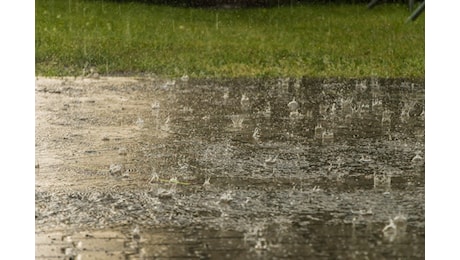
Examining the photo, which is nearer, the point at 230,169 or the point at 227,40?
the point at 230,169

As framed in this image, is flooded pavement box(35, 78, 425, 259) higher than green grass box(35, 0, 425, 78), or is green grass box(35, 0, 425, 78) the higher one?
green grass box(35, 0, 425, 78)

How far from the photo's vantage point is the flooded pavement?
13.2ft

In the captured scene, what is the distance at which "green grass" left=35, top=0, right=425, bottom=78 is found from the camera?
380 inches

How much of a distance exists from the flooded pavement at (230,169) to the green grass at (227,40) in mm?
737

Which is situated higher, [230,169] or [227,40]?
[227,40]

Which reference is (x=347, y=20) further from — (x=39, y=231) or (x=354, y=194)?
(x=39, y=231)

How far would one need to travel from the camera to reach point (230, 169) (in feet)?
18.1

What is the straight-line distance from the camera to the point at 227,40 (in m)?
11.6

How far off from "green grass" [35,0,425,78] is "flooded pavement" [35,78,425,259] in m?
0.74

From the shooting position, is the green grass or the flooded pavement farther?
the green grass

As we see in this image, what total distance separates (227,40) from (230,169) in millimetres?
6199
